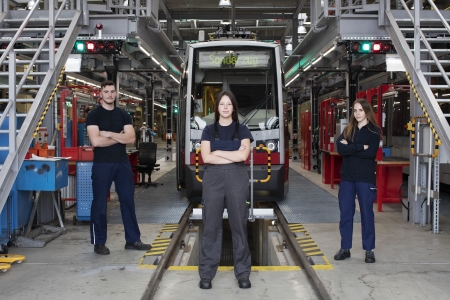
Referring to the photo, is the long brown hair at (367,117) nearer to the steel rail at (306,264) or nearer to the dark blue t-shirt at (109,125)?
the steel rail at (306,264)

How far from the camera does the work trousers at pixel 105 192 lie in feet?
20.7

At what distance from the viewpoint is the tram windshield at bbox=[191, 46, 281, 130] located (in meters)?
9.88

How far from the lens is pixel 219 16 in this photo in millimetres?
19078

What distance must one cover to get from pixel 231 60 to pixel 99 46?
95.8 inches

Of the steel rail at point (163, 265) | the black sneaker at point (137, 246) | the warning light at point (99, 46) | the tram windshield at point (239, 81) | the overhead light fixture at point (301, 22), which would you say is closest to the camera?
the steel rail at point (163, 265)

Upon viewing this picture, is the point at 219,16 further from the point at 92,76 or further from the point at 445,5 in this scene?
the point at 445,5

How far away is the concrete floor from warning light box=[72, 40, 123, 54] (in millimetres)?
3299

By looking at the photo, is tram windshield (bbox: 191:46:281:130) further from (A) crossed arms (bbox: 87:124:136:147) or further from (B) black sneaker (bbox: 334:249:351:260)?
(B) black sneaker (bbox: 334:249:351:260)

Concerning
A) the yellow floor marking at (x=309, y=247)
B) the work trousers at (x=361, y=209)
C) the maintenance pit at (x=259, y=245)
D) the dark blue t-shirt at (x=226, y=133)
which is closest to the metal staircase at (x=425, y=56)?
the work trousers at (x=361, y=209)

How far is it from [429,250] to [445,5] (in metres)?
9.72

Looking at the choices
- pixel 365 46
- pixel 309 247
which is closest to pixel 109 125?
pixel 309 247

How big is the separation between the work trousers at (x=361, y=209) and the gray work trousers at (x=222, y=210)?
5.11ft

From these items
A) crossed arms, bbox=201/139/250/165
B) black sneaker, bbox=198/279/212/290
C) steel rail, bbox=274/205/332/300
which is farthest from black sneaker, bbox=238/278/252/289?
crossed arms, bbox=201/139/250/165

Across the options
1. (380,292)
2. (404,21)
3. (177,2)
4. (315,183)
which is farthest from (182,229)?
(177,2)
